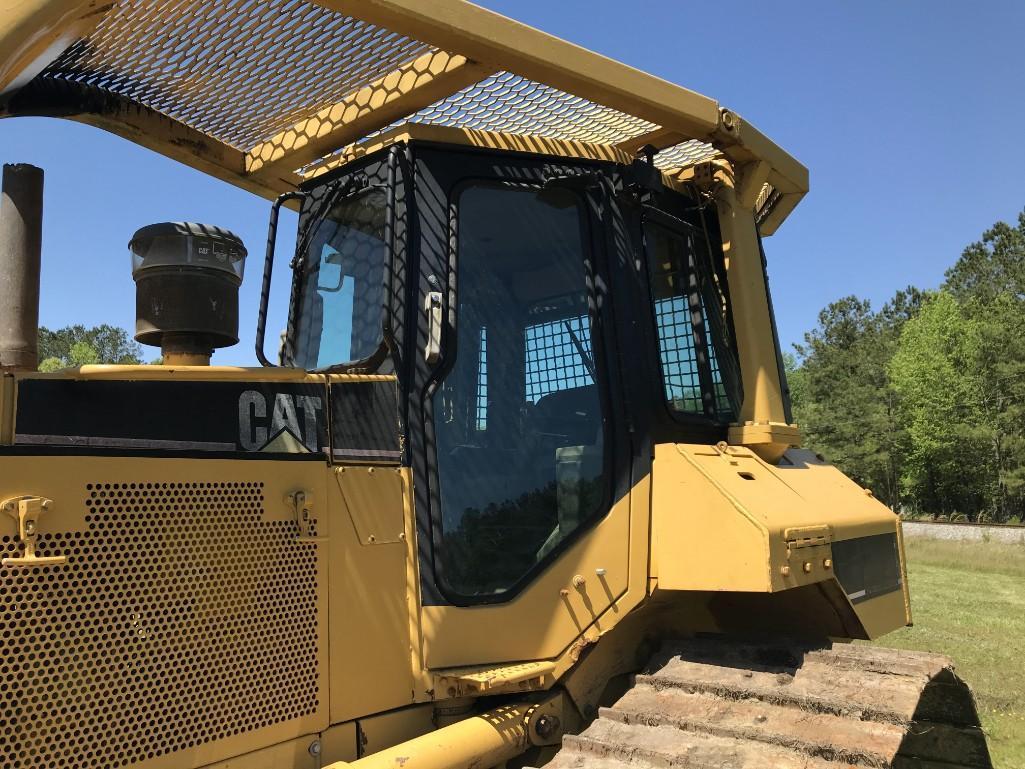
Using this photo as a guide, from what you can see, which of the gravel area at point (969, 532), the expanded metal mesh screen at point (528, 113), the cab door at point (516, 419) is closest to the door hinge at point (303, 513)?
the cab door at point (516, 419)

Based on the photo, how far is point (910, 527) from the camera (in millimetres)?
25984

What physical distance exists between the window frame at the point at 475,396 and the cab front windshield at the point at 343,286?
0.24 metres

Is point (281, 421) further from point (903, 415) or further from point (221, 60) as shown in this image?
point (903, 415)

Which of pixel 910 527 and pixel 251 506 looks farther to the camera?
pixel 910 527

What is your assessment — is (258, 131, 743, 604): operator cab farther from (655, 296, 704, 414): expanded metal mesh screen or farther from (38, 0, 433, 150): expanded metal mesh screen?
(38, 0, 433, 150): expanded metal mesh screen

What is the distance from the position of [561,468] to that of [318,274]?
4.02 feet

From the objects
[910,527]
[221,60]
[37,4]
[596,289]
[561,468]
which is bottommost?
[910,527]

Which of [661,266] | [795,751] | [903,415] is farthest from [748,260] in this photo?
[903,415]

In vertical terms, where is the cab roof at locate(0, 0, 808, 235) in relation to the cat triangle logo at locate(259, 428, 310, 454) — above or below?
above

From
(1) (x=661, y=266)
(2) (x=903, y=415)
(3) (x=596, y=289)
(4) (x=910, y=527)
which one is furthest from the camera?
(2) (x=903, y=415)

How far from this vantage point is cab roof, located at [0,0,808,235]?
2826 mm

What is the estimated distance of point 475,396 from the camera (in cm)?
307

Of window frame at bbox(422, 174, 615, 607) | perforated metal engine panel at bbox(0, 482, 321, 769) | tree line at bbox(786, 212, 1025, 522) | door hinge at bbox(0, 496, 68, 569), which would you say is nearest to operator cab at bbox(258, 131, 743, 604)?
window frame at bbox(422, 174, 615, 607)

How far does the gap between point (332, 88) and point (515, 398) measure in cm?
151
